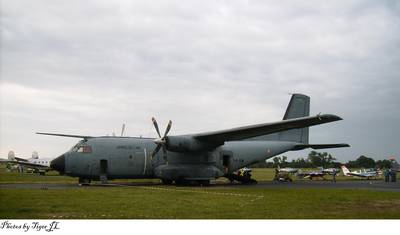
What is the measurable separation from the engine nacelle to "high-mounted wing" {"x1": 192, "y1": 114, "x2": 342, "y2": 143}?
346 millimetres

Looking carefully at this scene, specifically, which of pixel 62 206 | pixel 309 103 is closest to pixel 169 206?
pixel 62 206

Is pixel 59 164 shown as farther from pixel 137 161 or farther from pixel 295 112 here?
pixel 295 112

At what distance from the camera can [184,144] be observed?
2609cm

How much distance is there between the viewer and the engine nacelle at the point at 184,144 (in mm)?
25656

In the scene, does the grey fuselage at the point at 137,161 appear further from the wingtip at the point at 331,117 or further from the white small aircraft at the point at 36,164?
the white small aircraft at the point at 36,164

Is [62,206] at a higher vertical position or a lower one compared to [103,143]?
lower

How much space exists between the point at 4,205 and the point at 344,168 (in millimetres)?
48046

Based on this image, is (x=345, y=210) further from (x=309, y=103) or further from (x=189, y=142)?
(x=309, y=103)

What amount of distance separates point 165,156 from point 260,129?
624 centimetres

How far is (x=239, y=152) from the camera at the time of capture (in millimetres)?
30781

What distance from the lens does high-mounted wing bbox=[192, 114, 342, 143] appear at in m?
22.6

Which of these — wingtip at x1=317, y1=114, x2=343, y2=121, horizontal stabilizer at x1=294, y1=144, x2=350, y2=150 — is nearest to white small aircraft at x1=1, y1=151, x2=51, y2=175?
horizontal stabilizer at x1=294, y1=144, x2=350, y2=150

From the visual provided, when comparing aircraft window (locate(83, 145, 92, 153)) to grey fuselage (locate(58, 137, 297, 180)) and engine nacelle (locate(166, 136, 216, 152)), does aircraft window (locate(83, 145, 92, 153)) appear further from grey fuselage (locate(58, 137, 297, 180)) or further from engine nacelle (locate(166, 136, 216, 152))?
engine nacelle (locate(166, 136, 216, 152))

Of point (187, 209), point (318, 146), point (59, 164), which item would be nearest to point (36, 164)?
point (59, 164)
